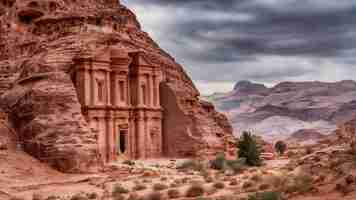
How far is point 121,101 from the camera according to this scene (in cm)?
4141

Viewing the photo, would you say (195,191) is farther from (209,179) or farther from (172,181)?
(172,181)

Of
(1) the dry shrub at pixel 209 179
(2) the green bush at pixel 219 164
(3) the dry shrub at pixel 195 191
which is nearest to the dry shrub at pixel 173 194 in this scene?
(3) the dry shrub at pixel 195 191

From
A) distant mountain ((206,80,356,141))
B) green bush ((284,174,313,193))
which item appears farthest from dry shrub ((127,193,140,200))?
distant mountain ((206,80,356,141))

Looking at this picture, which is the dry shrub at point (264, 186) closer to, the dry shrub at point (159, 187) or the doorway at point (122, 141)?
the dry shrub at point (159, 187)

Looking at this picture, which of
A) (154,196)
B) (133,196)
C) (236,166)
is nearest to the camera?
(154,196)

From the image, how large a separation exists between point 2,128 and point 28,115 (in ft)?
5.84

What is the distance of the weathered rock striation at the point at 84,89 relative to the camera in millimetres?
34656

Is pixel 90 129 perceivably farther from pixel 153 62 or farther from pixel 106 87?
pixel 153 62

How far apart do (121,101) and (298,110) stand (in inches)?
4977

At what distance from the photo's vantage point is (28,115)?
117 feet

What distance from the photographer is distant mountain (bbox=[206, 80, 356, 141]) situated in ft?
488

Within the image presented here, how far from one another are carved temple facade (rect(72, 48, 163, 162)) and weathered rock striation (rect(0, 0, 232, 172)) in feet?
0.23

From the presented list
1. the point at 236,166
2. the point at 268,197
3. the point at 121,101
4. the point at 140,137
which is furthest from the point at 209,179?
the point at 121,101

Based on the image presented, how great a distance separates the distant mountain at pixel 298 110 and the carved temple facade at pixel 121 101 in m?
95.2
